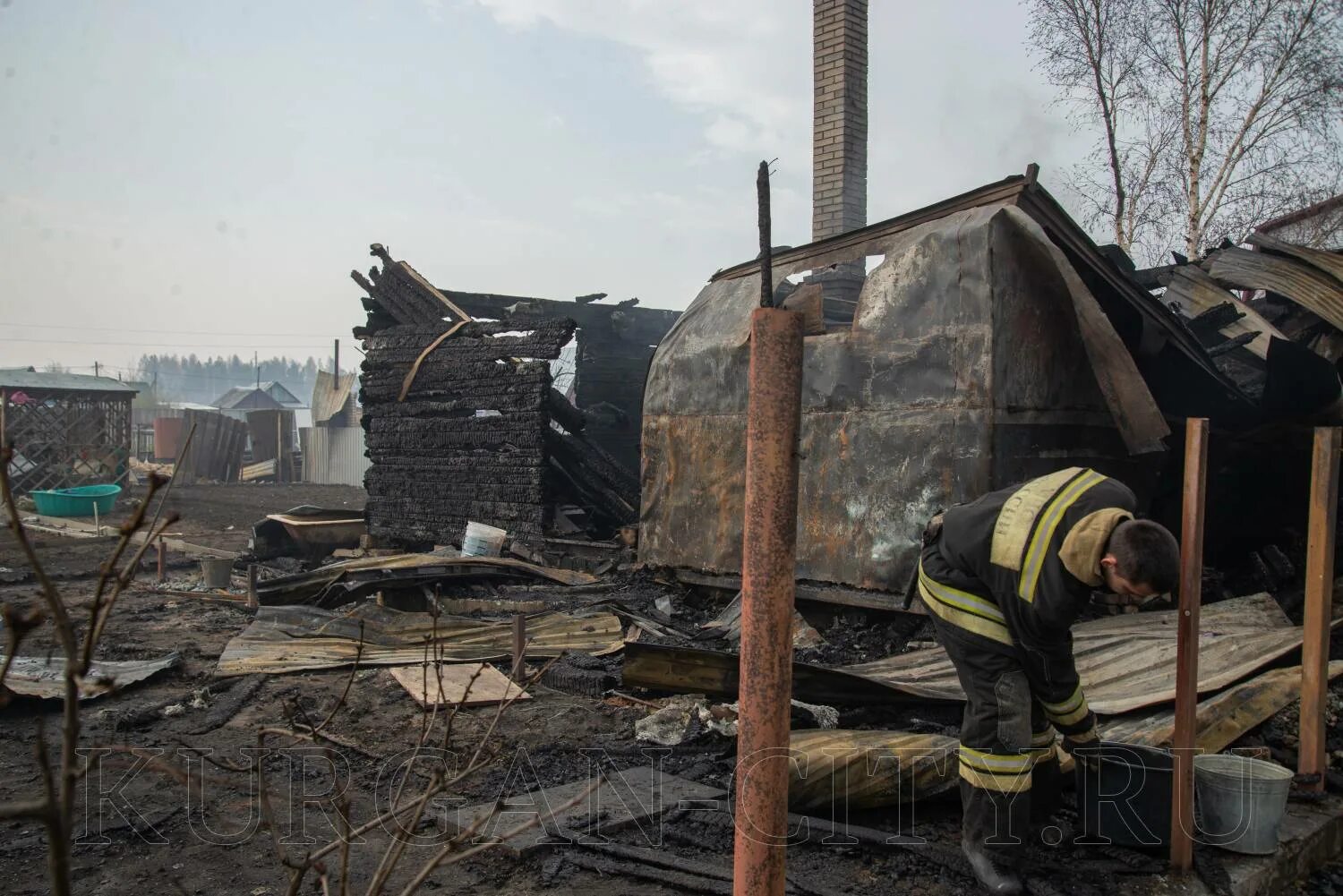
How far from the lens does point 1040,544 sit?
3.30 metres

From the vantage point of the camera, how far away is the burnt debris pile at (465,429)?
1028 cm

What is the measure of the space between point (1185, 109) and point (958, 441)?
13646 mm

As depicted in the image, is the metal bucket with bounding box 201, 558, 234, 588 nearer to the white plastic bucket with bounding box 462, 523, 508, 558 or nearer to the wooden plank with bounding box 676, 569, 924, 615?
the white plastic bucket with bounding box 462, 523, 508, 558

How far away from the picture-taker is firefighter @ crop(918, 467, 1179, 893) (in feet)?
10.4

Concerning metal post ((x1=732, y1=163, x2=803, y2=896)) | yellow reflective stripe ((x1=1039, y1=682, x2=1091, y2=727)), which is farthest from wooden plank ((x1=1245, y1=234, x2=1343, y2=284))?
metal post ((x1=732, y1=163, x2=803, y2=896))

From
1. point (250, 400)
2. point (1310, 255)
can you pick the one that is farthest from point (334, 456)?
point (1310, 255)

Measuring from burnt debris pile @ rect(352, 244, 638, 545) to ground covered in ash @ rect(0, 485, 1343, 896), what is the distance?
3099mm

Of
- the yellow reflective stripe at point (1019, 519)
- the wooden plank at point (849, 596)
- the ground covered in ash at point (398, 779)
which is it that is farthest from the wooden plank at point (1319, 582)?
the wooden plank at point (849, 596)

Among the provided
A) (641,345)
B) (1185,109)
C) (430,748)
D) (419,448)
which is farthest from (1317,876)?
(1185,109)

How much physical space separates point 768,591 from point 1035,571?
6.00 ft

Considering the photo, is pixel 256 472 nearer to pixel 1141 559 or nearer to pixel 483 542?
pixel 483 542

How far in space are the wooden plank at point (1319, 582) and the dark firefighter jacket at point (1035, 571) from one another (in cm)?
121

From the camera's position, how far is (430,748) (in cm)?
472

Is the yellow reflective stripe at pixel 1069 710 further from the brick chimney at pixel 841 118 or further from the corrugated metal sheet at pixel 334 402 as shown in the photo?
the corrugated metal sheet at pixel 334 402
